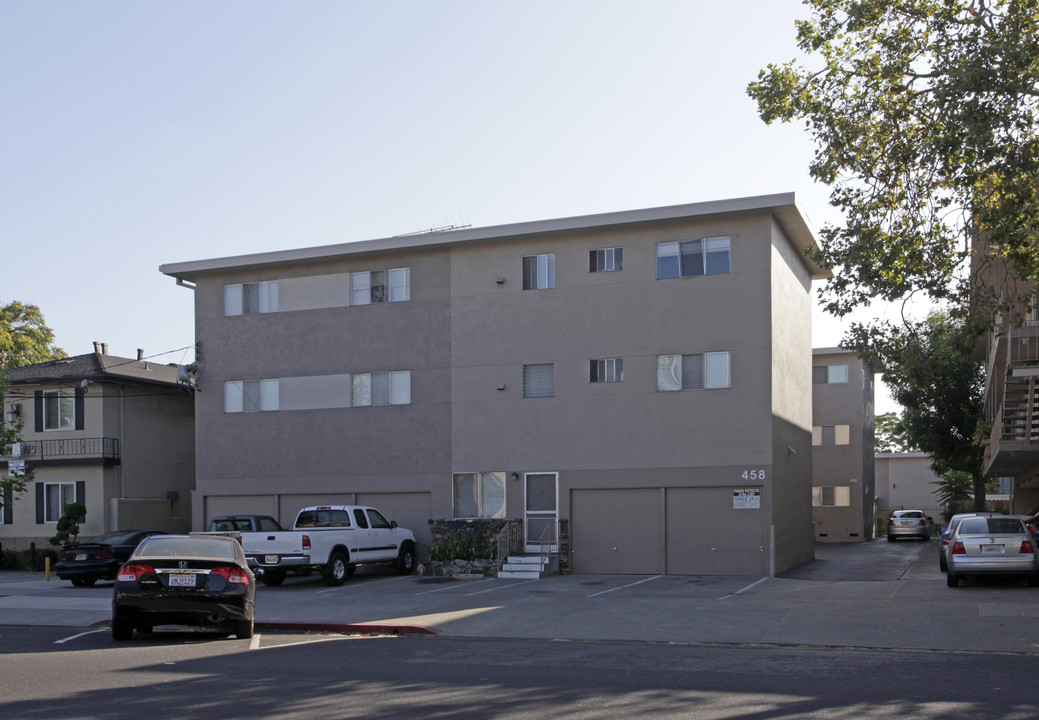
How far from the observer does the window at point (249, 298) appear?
30.9 meters

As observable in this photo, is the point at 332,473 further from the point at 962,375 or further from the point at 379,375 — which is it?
the point at 962,375

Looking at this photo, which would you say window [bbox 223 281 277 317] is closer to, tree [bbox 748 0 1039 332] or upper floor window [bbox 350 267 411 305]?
upper floor window [bbox 350 267 411 305]

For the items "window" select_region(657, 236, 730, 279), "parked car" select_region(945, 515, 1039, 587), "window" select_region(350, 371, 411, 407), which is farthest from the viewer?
"window" select_region(350, 371, 411, 407)

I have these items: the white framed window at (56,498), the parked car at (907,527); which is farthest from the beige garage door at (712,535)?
the parked car at (907,527)

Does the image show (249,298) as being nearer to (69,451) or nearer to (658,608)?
(69,451)

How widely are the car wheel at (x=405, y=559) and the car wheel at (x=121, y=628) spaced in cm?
1213

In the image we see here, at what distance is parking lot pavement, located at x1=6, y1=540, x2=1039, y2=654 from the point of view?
587 inches

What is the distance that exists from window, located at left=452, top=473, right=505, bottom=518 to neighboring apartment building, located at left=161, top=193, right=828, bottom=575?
0.18 ft

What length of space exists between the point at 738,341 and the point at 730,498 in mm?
3812

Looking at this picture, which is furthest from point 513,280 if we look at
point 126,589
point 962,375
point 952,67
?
point 962,375

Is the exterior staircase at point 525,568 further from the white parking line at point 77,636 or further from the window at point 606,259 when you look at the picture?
the white parking line at point 77,636

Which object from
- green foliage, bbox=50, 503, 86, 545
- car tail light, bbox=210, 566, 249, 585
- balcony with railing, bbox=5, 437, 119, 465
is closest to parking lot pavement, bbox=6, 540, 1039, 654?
car tail light, bbox=210, 566, 249, 585

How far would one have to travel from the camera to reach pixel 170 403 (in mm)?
36906

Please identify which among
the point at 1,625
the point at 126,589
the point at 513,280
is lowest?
the point at 1,625
